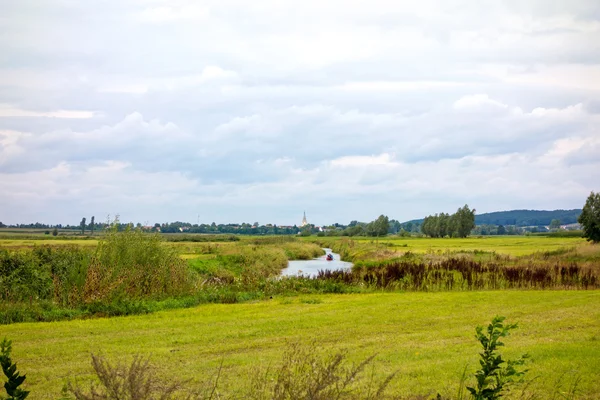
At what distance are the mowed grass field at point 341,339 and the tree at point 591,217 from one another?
32.4 metres

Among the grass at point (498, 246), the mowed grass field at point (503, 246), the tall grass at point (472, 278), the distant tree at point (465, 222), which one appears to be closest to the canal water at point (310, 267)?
the grass at point (498, 246)

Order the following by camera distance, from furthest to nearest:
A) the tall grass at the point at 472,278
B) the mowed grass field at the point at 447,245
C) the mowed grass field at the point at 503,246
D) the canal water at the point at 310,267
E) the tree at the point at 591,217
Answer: the mowed grass field at the point at 503,246 < the mowed grass field at the point at 447,245 < the tree at the point at 591,217 < the canal water at the point at 310,267 < the tall grass at the point at 472,278

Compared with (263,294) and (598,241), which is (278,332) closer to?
(263,294)

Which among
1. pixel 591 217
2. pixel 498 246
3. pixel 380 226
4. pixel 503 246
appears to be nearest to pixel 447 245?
pixel 498 246

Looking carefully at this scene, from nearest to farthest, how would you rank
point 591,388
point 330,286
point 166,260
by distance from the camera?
1. point 591,388
2. point 166,260
3. point 330,286

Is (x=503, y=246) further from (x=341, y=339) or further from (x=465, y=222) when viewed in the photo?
(x=465, y=222)

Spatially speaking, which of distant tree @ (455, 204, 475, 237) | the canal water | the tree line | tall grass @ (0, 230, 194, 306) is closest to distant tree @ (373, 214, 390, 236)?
the tree line

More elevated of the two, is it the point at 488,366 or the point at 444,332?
the point at 488,366

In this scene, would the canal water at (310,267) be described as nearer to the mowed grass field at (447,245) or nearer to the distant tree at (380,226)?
the mowed grass field at (447,245)

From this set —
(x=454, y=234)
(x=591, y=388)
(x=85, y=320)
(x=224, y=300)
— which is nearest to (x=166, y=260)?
(x=224, y=300)

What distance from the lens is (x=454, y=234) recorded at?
12750 centimetres

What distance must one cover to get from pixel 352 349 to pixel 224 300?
10079 millimetres

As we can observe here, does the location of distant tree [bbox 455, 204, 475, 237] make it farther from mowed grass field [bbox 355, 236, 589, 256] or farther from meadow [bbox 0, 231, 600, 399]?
meadow [bbox 0, 231, 600, 399]

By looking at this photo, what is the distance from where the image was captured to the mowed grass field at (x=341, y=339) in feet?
29.8
